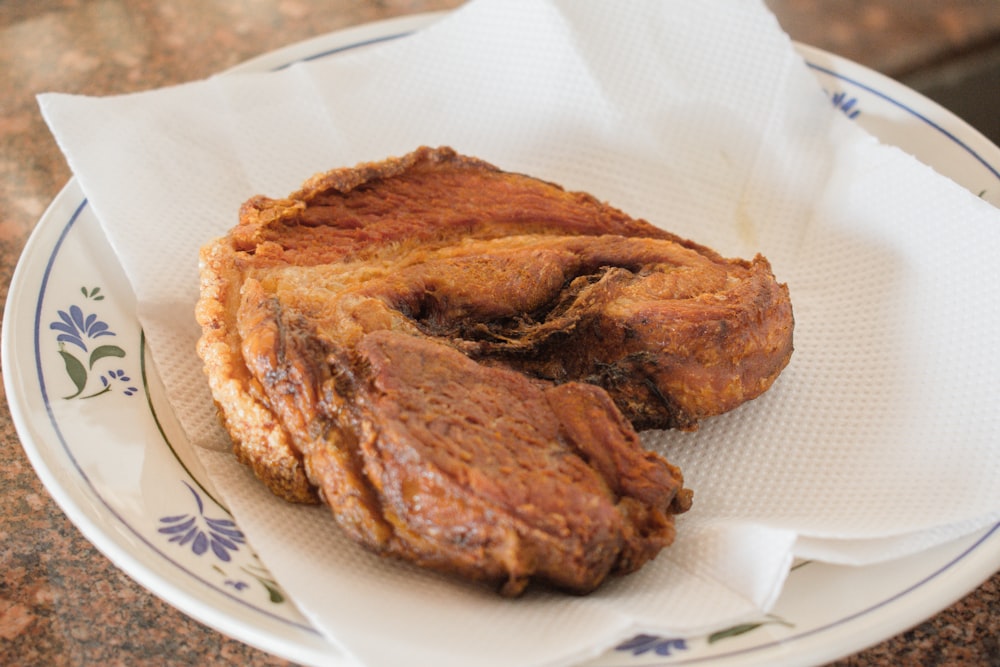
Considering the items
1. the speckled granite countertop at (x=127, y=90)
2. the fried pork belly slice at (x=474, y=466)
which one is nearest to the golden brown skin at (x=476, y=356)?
the fried pork belly slice at (x=474, y=466)

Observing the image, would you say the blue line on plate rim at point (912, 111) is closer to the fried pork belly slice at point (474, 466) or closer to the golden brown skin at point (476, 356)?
the golden brown skin at point (476, 356)

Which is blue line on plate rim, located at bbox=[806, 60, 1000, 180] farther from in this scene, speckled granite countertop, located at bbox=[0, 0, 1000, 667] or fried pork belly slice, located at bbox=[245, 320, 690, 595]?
fried pork belly slice, located at bbox=[245, 320, 690, 595]

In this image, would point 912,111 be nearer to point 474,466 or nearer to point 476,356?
point 476,356

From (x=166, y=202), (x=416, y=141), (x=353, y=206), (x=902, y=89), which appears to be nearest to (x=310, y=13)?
(x=416, y=141)

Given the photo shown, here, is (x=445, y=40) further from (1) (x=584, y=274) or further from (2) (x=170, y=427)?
(2) (x=170, y=427)

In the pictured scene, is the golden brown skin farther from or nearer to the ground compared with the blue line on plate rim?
nearer to the ground

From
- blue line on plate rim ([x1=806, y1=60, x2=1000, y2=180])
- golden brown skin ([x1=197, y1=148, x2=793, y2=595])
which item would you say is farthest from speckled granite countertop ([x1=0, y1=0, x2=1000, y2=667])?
blue line on plate rim ([x1=806, y1=60, x2=1000, y2=180])

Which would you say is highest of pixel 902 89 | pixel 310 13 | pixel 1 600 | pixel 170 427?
pixel 902 89
